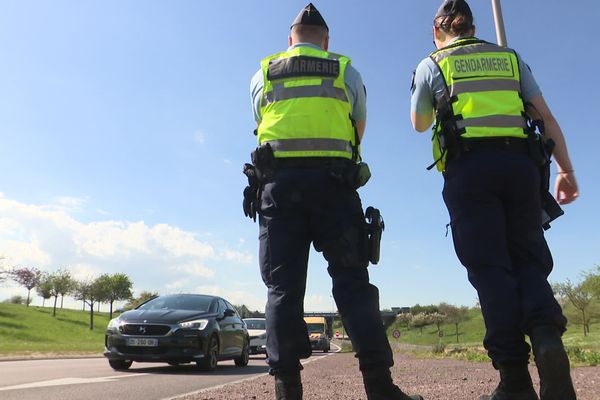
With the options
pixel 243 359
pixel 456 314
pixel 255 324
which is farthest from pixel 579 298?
pixel 243 359

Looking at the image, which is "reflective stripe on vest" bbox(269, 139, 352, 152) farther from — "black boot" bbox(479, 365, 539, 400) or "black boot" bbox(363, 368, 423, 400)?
"black boot" bbox(479, 365, 539, 400)

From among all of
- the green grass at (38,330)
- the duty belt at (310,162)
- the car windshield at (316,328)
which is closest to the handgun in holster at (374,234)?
the duty belt at (310,162)

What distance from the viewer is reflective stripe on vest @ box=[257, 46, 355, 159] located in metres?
3.05

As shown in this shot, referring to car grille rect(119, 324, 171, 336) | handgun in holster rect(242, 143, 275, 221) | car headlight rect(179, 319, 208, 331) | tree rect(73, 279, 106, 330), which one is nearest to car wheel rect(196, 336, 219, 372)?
car headlight rect(179, 319, 208, 331)

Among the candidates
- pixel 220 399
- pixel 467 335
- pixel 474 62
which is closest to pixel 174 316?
pixel 220 399

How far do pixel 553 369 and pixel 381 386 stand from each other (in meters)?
0.82

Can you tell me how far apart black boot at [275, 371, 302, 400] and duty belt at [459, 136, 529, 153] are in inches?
61.2

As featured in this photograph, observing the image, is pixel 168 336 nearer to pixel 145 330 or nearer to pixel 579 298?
pixel 145 330

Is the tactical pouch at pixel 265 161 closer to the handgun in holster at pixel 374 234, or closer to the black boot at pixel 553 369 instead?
the handgun in holster at pixel 374 234

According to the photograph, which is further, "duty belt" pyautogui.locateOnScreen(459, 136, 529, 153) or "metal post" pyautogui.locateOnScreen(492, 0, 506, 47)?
"metal post" pyautogui.locateOnScreen(492, 0, 506, 47)

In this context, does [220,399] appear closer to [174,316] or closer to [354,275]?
[354,275]

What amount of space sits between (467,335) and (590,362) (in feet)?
260

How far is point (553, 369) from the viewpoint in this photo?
233 centimetres

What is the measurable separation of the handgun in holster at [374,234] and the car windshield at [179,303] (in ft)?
25.4
